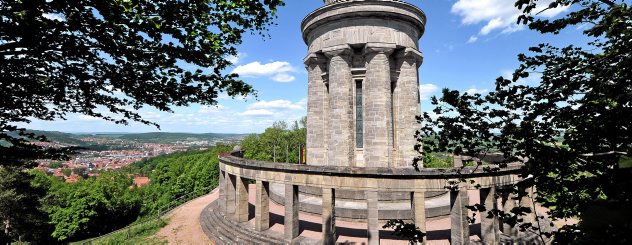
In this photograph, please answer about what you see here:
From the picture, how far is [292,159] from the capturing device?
164 feet

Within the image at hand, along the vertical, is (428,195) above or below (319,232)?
above

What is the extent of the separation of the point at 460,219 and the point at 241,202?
1160 centimetres

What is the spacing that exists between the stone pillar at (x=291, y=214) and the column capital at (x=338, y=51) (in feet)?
30.9

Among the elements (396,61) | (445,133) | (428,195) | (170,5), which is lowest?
(428,195)

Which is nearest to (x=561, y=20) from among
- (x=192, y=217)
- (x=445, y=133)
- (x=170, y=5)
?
(x=445, y=133)

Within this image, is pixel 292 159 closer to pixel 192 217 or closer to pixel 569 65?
pixel 192 217

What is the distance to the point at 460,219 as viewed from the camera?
1211 centimetres

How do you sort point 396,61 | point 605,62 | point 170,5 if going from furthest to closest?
point 396,61, point 170,5, point 605,62

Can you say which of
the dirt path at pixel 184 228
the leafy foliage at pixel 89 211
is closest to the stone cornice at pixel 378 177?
the dirt path at pixel 184 228

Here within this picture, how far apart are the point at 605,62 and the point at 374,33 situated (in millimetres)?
15487

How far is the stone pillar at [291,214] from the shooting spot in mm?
13477

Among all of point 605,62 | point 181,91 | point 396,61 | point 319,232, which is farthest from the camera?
point 396,61

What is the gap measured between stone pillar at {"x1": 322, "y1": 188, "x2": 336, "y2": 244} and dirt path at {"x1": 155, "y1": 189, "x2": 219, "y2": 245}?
7473 millimetres

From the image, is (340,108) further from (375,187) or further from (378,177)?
(375,187)
